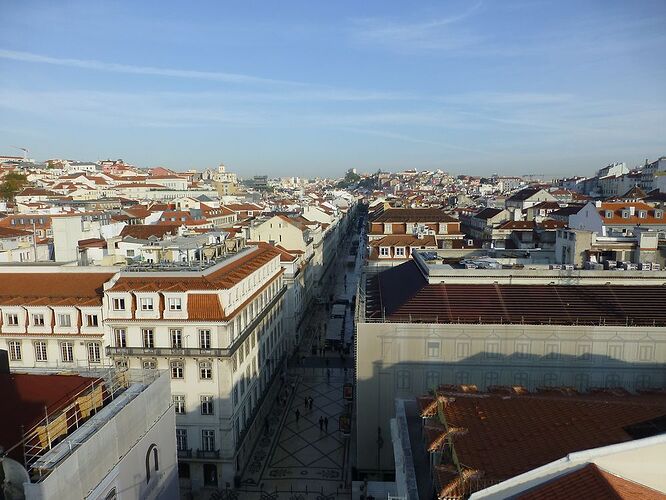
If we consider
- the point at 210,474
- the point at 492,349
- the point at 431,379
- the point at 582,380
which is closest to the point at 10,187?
the point at 210,474

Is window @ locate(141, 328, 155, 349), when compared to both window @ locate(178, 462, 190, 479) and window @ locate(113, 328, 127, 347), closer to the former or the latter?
window @ locate(113, 328, 127, 347)

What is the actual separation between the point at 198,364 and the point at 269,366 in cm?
1248

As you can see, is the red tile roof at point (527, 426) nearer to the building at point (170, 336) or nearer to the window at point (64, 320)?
the building at point (170, 336)

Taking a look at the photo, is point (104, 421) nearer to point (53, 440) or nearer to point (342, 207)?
point (53, 440)

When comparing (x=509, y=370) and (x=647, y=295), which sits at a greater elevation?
(x=647, y=295)

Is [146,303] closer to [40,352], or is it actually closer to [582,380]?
[40,352]

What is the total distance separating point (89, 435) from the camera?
593 inches

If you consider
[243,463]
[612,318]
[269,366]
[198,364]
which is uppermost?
[612,318]

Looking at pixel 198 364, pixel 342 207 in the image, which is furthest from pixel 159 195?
pixel 198 364

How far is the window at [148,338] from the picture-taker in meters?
31.2

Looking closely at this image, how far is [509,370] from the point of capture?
95.1 ft

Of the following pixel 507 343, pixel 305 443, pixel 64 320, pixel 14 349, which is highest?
pixel 64 320

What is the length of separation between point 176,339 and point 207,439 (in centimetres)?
638

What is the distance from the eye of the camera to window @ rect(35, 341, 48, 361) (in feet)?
107
